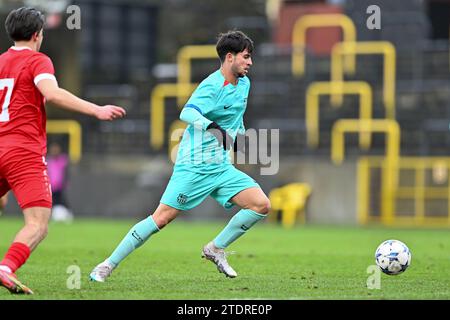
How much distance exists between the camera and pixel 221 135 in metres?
9.73

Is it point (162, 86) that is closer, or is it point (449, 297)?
point (449, 297)

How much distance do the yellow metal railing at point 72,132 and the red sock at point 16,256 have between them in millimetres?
19814

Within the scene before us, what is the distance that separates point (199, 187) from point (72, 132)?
62.1 feet

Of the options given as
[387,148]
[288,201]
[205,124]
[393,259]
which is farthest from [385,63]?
[205,124]

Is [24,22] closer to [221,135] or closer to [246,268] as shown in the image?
[221,135]

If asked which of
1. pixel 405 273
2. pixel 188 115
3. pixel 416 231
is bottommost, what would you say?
pixel 416 231

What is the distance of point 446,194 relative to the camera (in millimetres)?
25688

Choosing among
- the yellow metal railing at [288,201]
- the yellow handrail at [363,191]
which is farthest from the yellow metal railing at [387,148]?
the yellow metal railing at [288,201]

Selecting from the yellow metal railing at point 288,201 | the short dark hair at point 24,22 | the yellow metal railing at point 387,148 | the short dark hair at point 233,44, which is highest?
the short dark hair at point 24,22

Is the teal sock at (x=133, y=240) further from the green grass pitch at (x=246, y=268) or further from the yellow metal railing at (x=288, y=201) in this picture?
the yellow metal railing at (x=288, y=201)

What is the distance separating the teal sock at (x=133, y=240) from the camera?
32.2 ft

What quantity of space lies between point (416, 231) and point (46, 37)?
1621 centimetres

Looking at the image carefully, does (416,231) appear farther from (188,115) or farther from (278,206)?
(188,115)
